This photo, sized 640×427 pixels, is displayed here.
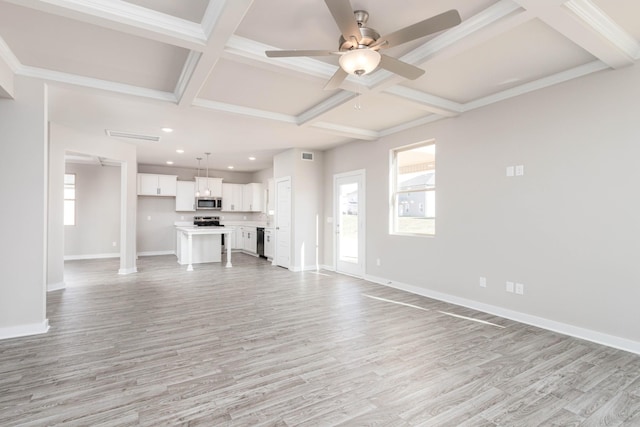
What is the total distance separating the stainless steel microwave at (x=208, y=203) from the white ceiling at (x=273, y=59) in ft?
16.1

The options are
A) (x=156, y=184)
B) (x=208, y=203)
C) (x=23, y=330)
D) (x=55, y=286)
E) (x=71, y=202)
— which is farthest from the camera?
(x=208, y=203)

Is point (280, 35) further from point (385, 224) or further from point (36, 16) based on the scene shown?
point (385, 224)

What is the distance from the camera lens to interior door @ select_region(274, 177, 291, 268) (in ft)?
24.0

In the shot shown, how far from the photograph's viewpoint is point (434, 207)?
4.96 meters

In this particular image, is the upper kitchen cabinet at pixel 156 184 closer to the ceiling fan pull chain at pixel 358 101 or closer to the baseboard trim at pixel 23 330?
the baseboard trim at pixel 23 330

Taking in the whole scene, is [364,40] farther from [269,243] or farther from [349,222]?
[269,243]

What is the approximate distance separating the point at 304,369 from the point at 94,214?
→ 28.6 ft

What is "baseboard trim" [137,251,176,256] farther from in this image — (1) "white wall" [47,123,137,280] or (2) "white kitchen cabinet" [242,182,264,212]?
(1) "white wall" [47,123,137,280]

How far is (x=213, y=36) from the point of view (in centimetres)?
248

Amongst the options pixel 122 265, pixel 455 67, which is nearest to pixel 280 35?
pixel 455 67

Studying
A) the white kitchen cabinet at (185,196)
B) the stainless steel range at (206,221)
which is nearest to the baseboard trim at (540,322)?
the stainless steel range at (206,221)

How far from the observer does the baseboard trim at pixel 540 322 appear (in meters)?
3.04

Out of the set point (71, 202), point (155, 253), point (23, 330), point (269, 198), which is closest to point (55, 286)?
point (23, 330)

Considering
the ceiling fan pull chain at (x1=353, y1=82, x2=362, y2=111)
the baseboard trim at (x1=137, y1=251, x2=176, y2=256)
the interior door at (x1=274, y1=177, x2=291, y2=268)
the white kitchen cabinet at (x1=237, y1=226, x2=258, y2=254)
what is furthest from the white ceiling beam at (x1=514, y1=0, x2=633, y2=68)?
the baseboard trim at (x1=137, y1=251, x2=176, y2=256)
